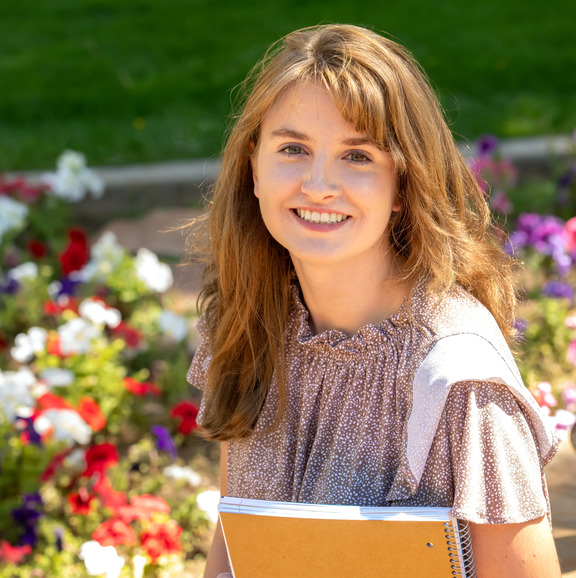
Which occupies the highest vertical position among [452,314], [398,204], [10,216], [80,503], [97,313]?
[10,216]

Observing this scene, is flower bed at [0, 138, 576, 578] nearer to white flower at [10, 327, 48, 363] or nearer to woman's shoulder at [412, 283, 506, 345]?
white flower at [10, 327, 48, 363]

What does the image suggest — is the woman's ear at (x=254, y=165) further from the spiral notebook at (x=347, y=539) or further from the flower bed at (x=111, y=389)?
the flower bed at (x=111, y=389)

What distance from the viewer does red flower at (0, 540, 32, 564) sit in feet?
7.65

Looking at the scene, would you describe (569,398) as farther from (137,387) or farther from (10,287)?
(10,287)

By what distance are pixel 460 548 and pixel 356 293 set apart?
52 centimetres

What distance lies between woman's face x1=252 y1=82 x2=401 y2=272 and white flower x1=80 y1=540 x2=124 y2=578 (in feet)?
3.15

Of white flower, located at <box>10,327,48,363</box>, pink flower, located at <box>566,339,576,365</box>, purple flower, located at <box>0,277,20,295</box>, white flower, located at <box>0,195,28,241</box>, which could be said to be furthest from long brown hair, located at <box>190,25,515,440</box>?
white flower, located at <box>0,195,28,241</box>

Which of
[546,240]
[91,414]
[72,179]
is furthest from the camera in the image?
[72,179]

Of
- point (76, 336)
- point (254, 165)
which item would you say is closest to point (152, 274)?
point (76, 336)

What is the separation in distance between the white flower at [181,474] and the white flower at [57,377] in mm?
419

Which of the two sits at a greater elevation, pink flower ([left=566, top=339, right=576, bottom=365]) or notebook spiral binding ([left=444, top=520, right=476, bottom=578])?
pink flower ([left=566, top=339, right=576, bottom=365])

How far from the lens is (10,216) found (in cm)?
386

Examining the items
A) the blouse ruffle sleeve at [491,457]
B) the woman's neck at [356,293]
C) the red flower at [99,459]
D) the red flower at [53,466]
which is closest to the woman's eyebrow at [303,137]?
the woman's neck at [356,293]

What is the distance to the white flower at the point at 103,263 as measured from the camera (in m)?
3.44
